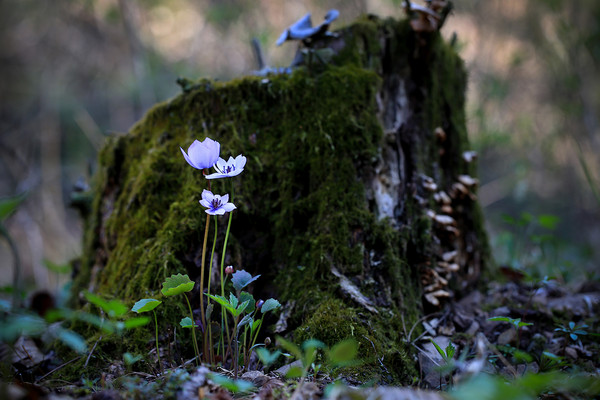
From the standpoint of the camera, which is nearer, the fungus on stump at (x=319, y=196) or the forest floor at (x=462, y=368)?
the forest floor at (x=462, y=368)

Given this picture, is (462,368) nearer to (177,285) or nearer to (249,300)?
(249,300)

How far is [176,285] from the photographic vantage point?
5.10ft

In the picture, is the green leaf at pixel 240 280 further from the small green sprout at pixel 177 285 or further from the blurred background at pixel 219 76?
the blurred background at pixel 219 76

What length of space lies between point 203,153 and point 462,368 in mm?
1257

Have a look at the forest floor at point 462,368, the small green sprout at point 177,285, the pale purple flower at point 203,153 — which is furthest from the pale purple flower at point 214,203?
the forest floor at point 462,368

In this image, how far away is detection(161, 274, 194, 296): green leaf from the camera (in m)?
1.50

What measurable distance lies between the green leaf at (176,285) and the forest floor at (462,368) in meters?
0.30

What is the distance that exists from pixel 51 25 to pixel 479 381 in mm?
11560

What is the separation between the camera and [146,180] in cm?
253

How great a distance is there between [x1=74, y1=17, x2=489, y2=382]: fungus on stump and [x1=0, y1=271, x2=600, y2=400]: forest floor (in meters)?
0.18

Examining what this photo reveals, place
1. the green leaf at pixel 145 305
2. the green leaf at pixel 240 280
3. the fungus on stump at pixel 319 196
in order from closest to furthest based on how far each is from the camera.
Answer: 1. the green leaf at pixel 145 305
2. the green leaf at pixel 240 280
3. the fungus on stump at pixel 319 196

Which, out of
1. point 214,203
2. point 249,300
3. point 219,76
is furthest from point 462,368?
point 219,76

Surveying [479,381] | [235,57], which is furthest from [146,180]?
[235,57]

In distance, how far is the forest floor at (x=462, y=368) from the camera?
1128mm
